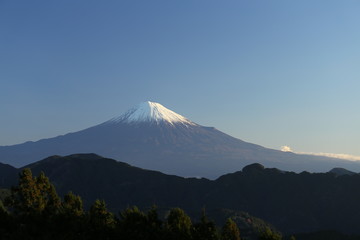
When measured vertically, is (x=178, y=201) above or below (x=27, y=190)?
below

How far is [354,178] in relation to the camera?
15512 cm

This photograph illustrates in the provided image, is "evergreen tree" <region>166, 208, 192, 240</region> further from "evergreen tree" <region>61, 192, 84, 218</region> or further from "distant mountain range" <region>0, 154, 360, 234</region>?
"distant mountain range" <region>0, 154, 360, 234</region>

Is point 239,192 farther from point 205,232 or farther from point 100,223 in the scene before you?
point 205,232

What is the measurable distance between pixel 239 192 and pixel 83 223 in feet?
394

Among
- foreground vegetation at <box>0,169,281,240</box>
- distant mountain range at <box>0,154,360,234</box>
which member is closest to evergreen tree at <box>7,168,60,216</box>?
foreground vegetation at <box>0,169,281,240</box>

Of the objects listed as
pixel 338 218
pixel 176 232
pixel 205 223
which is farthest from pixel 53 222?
pixel 338 218

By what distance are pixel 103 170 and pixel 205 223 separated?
149 metres

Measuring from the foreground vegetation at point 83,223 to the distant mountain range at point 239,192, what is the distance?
3045 inches

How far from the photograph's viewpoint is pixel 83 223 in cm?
4669

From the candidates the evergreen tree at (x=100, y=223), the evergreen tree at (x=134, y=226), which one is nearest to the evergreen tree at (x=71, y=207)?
the evergreen tree at (x=100, y=223)

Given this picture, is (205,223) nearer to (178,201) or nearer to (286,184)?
(178,201)

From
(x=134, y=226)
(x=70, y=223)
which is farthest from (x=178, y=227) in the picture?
(x=70, y=223)

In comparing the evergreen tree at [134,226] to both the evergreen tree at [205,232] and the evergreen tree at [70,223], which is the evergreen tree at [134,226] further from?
the evergreen tree at [205,232]

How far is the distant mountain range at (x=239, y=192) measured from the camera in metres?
137
